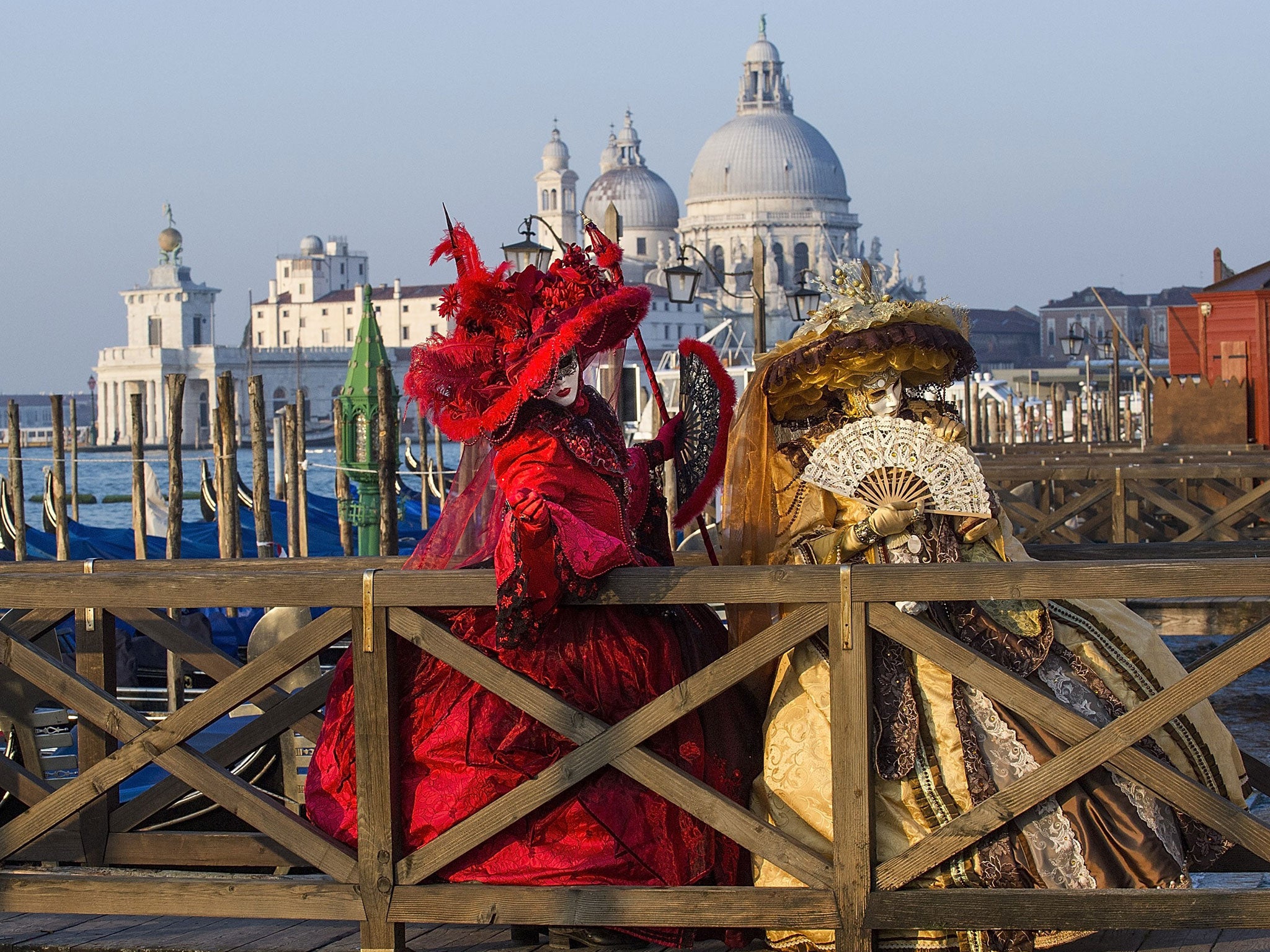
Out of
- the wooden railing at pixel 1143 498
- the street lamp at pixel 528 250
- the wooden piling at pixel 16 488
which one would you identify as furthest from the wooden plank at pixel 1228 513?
the wooden piling at pixel 16 488

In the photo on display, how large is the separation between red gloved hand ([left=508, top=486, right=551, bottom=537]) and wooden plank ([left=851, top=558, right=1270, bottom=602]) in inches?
28.5

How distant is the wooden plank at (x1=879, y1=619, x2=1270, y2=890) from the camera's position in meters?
3.03

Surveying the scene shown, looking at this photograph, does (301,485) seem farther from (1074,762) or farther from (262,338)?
(262,338)

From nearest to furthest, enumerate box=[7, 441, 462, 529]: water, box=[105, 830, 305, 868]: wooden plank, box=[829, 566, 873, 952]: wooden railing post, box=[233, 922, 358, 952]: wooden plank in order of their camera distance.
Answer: box=[829, 566, 873, 952]: wooden railing post < box=[233, 922, 358, 952]: wooden plank < box=[105, 830, 305, 868]: wooden plank < box=[7, 441, 462, 529]: water

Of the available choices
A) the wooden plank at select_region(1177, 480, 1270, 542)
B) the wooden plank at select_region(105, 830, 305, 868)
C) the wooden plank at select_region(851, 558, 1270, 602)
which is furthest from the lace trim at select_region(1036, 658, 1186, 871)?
the wooden plank at select_region(1177, 480, 1270, 542)

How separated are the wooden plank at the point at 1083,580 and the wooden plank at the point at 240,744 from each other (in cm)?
162

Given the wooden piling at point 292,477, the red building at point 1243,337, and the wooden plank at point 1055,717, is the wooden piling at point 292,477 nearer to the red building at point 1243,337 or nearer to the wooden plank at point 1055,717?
the red building at point 1243,337

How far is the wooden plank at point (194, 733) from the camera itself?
130 inches

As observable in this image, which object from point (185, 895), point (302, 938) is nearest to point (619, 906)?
point (302, 938)

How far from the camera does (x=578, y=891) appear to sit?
10.7ft

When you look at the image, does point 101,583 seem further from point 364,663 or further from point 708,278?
point 708,278

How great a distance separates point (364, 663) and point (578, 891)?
655mm

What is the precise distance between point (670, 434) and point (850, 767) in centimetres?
121

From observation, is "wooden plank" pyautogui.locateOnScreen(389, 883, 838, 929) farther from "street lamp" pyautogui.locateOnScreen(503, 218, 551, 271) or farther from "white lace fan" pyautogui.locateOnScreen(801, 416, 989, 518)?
"street lamp" pyautogui.locateOnScreen(503, 218, 551, 271)
